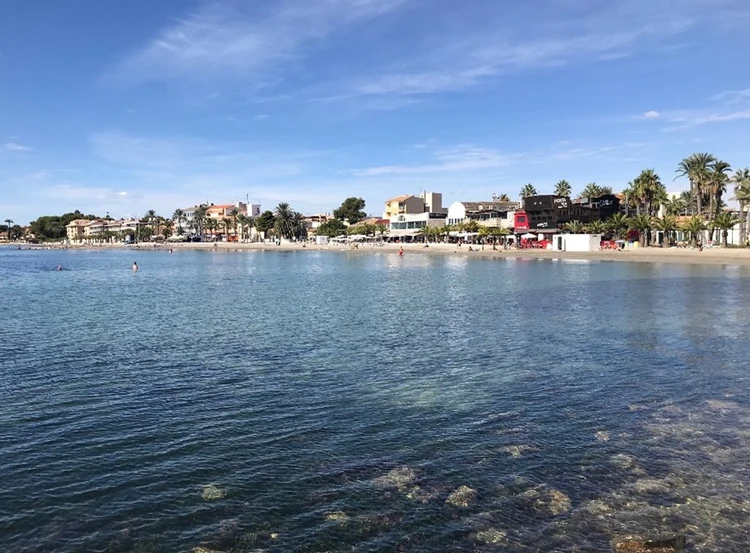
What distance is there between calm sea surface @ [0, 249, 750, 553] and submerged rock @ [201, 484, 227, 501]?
0.22ft

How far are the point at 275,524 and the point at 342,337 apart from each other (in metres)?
18.5

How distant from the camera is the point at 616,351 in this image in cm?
2470

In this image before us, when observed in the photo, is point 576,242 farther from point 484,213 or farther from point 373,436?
point 373,436

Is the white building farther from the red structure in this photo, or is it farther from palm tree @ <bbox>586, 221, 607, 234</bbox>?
the red structure

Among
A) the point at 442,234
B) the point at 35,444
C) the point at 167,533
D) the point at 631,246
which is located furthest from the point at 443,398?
the point at 442,234

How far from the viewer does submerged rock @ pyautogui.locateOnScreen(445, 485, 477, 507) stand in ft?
35.8

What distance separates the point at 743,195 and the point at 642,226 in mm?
20745

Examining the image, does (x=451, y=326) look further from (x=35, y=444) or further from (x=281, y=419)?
(x=35, y=444)

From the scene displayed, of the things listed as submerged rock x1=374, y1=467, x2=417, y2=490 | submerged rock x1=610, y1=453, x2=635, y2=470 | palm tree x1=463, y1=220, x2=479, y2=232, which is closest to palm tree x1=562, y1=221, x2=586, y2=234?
palm tree x1=463, y1=220, x2=479, y2=232

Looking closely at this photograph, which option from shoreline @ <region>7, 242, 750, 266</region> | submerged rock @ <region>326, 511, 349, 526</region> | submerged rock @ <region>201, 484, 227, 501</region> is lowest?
submerged rock @ <region>326, 511, 349, 526</region>

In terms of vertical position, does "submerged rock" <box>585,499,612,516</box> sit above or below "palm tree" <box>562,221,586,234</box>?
below

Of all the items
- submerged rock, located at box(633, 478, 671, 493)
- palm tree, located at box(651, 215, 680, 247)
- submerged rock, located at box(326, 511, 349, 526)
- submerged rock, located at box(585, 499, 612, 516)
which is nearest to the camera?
submerged rock, located at box(326, 511, 349, 526)

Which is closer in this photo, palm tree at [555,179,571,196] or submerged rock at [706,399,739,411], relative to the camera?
submerged rock at [706,399,739,411]

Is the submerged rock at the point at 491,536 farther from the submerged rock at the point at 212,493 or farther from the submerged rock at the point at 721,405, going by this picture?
the submerged rock at the point at 721,405
